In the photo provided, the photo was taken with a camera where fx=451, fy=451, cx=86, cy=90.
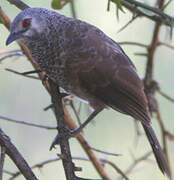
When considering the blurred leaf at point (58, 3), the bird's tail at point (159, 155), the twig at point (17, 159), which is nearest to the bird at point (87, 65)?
the bird's tail at point (159, 155)

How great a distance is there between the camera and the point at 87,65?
2.43m

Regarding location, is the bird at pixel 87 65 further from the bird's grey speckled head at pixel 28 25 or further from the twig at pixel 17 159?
the twig at pixel 17 159

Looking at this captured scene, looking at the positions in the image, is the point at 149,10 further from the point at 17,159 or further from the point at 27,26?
the point at 17,159

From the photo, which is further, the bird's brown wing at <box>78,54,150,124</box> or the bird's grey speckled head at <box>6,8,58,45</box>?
the bird's brown wing at <box>78,54,150,124</box>

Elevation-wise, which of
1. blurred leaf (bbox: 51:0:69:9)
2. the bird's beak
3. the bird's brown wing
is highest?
blurred leaf (bbox: 51:0:69:9)

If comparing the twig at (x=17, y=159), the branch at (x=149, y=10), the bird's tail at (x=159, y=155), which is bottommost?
the bird's tail at (x=159, y=155)

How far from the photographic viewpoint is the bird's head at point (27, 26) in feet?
7.43

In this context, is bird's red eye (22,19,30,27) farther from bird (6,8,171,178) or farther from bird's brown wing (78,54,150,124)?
bird's brown wing (78,54,150,124)

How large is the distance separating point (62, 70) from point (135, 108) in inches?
17.8

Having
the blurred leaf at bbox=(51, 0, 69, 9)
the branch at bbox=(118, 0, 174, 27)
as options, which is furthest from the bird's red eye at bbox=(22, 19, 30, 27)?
the branch at bbox=(118, 0, 174, 27)

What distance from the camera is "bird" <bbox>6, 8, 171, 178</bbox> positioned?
243 cm

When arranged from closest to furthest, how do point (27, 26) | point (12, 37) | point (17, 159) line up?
point (17, 159), point (12, 37), point (27, 26)

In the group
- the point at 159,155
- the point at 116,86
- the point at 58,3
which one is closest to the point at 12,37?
the point at 58,3

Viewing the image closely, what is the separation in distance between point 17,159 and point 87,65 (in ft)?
3.15
